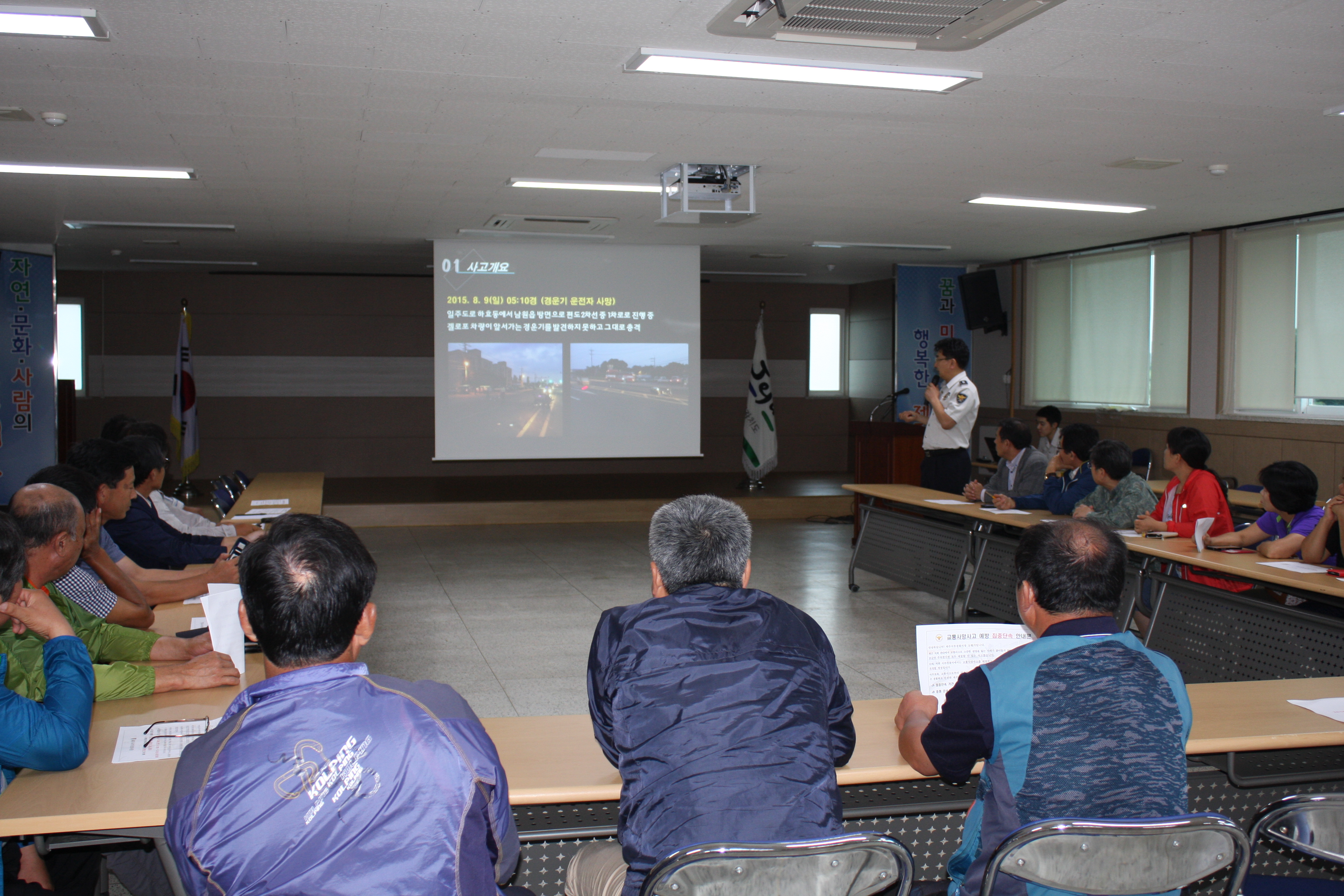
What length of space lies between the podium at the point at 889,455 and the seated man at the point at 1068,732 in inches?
264

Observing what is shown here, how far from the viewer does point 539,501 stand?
10.0m

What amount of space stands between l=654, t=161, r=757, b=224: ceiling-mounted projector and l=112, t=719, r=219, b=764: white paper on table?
14.3ft

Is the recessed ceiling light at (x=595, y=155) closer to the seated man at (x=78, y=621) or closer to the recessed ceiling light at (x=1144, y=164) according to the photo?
the recessed ceiling light at (x=1144, y=164)

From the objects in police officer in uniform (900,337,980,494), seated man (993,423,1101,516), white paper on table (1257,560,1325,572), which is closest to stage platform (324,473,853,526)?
police officer in uniform (900,337,980,494)

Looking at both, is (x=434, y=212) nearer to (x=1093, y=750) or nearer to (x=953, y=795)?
(x=953, y=795)

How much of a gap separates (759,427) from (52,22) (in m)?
8.47

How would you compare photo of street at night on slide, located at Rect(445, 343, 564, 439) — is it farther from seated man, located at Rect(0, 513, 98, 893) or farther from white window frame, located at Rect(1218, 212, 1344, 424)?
seated man, located at Rect(0, 513, 98, 893)

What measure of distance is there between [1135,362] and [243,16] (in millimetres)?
8125

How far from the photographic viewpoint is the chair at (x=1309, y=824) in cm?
175

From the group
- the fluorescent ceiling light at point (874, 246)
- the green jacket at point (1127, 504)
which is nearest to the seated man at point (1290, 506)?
the green jacket at point (1127, 504)

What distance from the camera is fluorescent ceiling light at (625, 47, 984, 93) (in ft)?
12.4

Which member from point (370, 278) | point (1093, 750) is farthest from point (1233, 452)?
point (370, 278)

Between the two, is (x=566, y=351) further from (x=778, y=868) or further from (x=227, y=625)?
(x=778, y=868)

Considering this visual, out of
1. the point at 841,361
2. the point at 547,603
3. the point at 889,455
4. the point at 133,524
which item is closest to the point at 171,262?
the point at 547,603
